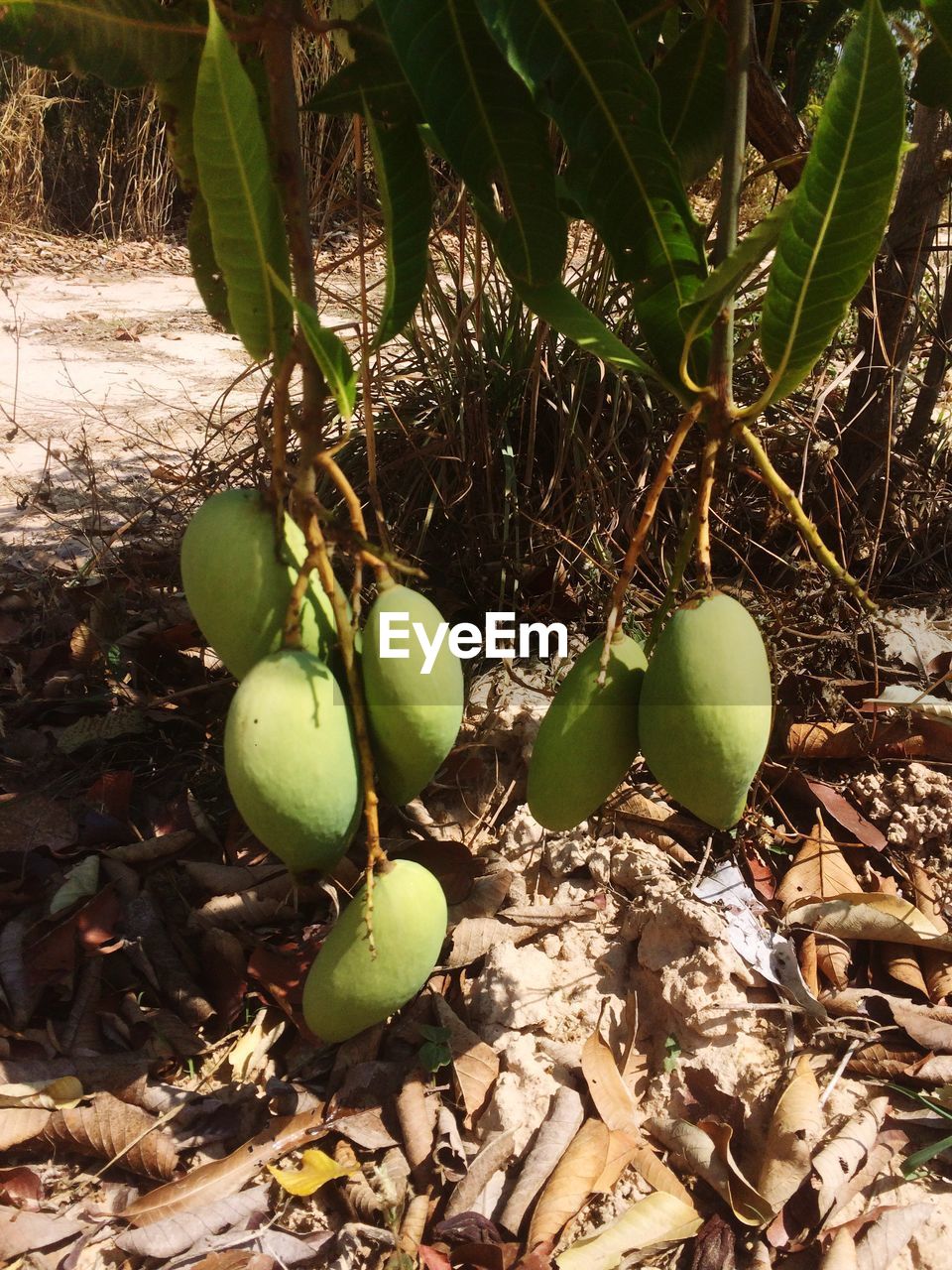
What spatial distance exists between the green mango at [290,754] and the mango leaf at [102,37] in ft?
2.17

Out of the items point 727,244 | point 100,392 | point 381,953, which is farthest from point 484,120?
point 100,392

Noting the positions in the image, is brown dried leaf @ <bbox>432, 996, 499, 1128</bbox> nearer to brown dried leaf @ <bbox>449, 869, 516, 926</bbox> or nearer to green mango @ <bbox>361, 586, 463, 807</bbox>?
brown dried leaf @ <bbox>449, 869, 516, 926</bbox>

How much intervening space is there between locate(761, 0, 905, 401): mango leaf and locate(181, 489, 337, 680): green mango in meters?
0.47

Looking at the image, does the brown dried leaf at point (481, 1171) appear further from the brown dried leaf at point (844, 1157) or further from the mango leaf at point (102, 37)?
the mango leaf at point (102, 37)

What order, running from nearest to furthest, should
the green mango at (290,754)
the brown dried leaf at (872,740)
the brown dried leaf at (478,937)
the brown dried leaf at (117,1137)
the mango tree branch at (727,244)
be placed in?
the green mango at (290,754), the mango tree branch at (727,244), the brown dried leaf at (117,1137), the brown dried leaf at (478,937), the brown dried leaf at (872,740)

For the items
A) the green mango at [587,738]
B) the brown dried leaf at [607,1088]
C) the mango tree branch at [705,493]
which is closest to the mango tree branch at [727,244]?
the mango tree branch at [705,493]

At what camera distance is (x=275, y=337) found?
99 centimetres

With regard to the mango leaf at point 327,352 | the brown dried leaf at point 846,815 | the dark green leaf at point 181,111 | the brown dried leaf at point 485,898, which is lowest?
the brown dried leaf at point 485,898

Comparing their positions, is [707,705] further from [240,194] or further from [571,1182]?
[571,1182]

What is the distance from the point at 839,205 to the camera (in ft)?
3.04

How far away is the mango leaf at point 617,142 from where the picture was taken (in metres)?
0.97

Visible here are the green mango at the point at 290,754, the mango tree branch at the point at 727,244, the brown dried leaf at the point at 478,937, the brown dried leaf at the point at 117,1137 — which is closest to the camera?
the green mango at the point at 290,754

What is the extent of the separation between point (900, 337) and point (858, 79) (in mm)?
1440

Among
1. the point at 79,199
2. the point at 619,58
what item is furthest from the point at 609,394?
the point at 79,199
